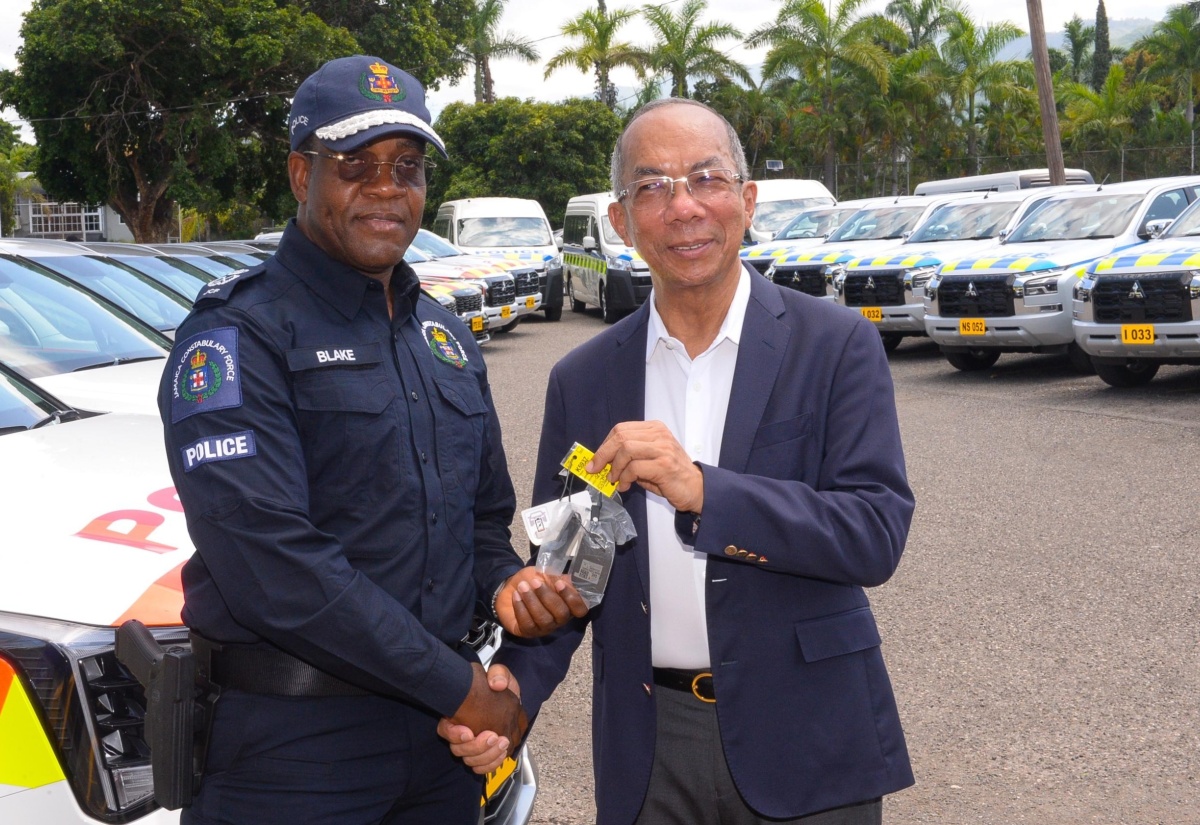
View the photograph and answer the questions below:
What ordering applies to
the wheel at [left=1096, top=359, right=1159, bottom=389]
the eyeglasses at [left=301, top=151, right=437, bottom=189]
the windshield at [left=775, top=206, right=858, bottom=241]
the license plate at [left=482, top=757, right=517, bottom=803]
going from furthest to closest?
1. the windshield at [left=775, top=206, right=858, bottom=241]
2. the wheel at [left=1096, top=359, right=1159, bottom=389]
3. the license plate at [left=482, top=757, right=517, bottom=803]
4. the eyeglasses at [left=301, top=151, right=437, bottom=189]

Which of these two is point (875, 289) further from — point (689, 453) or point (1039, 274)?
point (689, 453)

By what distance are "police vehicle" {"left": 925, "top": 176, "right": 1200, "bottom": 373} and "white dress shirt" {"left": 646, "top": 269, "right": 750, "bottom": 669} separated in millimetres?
10037

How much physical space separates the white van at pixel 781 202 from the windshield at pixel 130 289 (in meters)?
12.6

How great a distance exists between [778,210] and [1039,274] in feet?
26.7

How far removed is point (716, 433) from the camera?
7.02ft

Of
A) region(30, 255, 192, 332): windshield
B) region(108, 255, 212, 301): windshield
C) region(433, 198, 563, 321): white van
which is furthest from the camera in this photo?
region(433, 198, 563, 321): white van

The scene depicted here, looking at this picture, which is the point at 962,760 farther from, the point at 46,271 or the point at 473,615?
the point at 46,271

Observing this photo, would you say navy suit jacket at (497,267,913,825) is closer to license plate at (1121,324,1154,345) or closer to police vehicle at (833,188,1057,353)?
license plate at (1121,324,1154,345)

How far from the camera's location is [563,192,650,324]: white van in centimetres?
1806

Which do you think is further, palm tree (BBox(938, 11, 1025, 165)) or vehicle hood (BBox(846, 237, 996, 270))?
palm tree (BBox(938, 11, 1025, 165))

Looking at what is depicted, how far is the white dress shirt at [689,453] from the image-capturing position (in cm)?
212

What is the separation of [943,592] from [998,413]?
4.93 m

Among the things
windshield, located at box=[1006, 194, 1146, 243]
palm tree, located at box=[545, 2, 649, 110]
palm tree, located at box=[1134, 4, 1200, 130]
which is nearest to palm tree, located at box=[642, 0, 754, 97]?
palm tree, located at box=[545, 2, 649, 110]

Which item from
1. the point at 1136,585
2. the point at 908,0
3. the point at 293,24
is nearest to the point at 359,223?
the point at 1136,585
